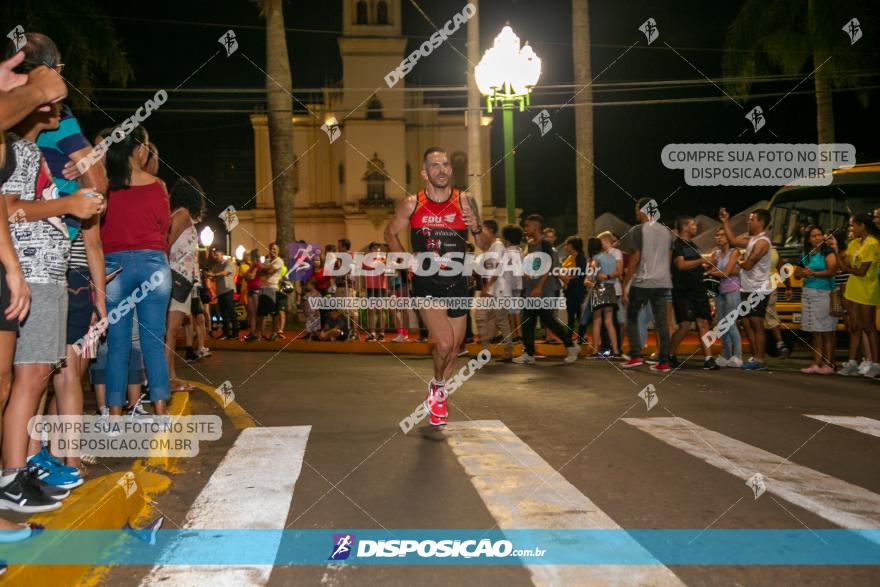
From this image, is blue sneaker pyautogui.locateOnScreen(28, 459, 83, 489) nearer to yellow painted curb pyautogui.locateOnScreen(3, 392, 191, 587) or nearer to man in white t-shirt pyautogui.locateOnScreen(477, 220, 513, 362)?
yellow painted curb pyautogui.locateOnScreen(3, 392, 191, 587)

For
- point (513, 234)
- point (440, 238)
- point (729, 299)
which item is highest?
point (513, 234)

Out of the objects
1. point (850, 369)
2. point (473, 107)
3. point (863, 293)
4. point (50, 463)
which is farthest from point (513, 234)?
point (50, 463)

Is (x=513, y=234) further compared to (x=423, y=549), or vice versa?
(x=513, y=234)

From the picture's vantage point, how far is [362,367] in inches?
468

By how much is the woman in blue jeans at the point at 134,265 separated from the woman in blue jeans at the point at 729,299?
8346mm

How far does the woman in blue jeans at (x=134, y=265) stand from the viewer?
6.17 meters

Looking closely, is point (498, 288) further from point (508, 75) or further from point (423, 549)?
point (423, 549)

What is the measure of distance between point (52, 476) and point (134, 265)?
7.06ft

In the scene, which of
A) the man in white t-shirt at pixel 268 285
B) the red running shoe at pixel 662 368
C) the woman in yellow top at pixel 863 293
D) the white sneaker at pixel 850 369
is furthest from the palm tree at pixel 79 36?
the white sneaker at pixel 850 369

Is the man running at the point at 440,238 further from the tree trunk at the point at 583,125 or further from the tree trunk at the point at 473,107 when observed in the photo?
the tree trunk at the point at 583,125

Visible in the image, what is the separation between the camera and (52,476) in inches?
177

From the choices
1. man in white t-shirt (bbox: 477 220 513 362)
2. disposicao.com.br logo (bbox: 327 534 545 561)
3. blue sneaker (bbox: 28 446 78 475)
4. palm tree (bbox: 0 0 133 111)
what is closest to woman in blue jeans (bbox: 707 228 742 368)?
man in white t-shirt (bbox: 477 220 513 362)

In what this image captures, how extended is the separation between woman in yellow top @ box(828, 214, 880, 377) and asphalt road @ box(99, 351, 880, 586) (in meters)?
0.98

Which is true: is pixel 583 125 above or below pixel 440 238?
above
